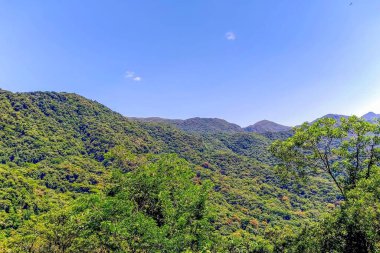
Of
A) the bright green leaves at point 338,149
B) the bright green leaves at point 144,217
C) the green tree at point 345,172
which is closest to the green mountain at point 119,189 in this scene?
the bright green leaves at point 144,217

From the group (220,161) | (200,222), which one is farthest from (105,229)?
(220,161)

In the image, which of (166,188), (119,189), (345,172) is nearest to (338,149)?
(345,172)

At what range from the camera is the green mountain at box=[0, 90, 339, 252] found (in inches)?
749

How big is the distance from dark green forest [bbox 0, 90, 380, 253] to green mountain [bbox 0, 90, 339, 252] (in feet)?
0.50

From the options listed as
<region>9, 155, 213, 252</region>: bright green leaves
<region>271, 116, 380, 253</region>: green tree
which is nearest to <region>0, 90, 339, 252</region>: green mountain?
<region>9, 155, 213, 252</region>: bright green leaves

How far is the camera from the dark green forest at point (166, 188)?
1711 centimetres

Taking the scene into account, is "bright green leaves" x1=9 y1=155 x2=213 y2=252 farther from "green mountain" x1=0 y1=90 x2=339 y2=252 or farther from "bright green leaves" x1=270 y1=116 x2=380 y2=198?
"bright green leaves" x1=270 y1=116 x2=380 y2=198

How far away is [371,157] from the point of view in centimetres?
1859

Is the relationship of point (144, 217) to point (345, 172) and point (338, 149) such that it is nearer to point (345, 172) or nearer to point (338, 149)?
point (338, 149)

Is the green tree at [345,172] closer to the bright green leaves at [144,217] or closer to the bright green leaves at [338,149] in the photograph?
the bright green leaves at [338,149]

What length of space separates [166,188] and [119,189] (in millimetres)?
3932

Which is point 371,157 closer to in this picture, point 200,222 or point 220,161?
point 200,222

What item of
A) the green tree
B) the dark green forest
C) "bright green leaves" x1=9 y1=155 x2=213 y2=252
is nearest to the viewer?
the green tree

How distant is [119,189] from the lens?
77.3ft
